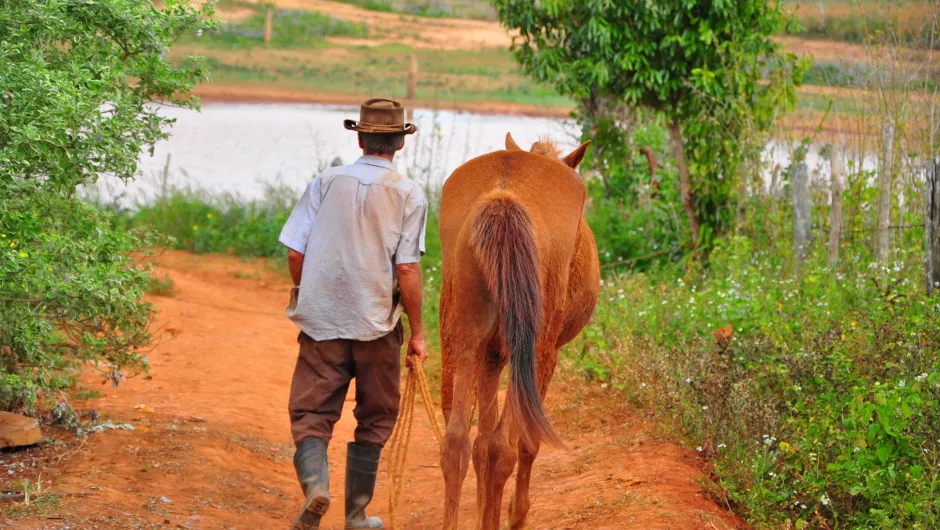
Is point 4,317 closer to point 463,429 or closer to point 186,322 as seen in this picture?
point 463,429

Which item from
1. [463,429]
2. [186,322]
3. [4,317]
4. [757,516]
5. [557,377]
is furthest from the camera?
[186,322]

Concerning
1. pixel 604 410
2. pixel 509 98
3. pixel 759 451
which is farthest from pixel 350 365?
pixel 509 98

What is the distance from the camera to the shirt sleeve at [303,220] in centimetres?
470

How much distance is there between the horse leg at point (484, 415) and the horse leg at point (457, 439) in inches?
6.4

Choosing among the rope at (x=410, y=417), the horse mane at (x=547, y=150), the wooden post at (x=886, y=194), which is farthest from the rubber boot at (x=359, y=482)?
the wooden post at (x=886, y=194)

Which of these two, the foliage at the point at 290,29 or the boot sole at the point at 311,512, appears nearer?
the boot sole at the point at 311,512

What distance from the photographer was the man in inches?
182

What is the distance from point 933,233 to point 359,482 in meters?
3.53

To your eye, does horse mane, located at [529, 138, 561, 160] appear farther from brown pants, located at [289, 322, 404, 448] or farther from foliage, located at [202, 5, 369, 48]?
foliage, located at [202, 5, 369, 48]

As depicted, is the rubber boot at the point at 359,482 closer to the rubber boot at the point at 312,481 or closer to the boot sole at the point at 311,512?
the rubber boot at the point at 312,481

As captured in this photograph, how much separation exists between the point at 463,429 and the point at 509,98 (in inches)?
968

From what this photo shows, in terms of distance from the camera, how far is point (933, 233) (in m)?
5.75

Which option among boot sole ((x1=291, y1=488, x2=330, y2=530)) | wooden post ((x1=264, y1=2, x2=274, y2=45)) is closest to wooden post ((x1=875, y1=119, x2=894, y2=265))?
boot sole ((x1=291, y1=488, x2=330, y2=530))

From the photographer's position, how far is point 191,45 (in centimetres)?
2834
